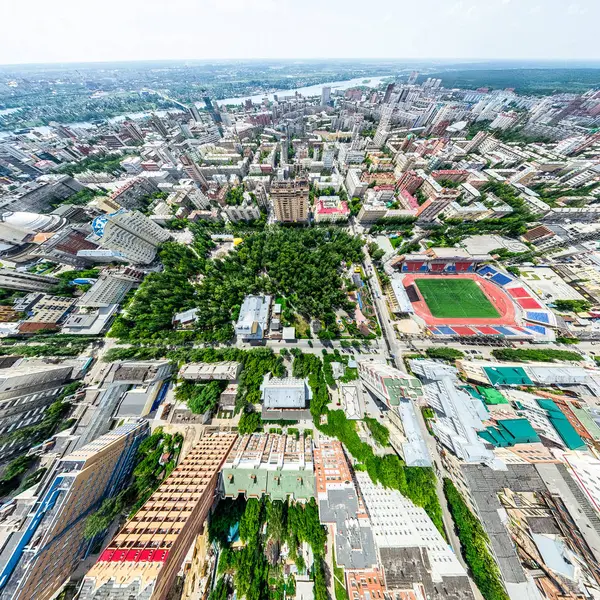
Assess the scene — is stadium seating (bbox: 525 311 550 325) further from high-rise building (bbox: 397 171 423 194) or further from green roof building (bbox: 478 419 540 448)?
high-rise building (bbox: 397 171 423 194)

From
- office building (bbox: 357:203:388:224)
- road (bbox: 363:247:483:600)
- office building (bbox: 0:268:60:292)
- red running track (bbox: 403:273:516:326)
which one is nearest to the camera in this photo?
road (bbox: 363:247:483:600)

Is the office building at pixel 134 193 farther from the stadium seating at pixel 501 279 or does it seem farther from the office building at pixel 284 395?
the stadium seating at pixel 501 279

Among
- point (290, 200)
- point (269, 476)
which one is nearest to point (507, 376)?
point (269, 476)

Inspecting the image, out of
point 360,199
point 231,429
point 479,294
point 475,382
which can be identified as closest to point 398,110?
point 360,199

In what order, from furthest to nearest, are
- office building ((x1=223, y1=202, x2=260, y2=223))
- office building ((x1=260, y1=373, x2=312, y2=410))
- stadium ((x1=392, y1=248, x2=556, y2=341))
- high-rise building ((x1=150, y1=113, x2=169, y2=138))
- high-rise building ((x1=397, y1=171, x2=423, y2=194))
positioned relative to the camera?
high-rise building ((x1=150, y1=113, x2=169, y2=138)) < high-rise building ((x1=397, y1=171, x2=423, y2=194)) < office building ((x1=223, y1=202, x2=260, y2=223)) < stadium ((x1=392, y1=248, x2=556, y2=341)) < office building ((x1=260, y1=373, x2=312, y2=410))

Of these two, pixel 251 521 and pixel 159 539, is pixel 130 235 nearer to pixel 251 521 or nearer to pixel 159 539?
pixel 159 539

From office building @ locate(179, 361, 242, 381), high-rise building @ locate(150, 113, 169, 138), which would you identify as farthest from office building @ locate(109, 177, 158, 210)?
office building @ locate(179, 361, 242, 381)

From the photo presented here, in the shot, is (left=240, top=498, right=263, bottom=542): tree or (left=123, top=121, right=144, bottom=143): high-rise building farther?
(left=123, top=121, right=144, bottom=143): high-rise building

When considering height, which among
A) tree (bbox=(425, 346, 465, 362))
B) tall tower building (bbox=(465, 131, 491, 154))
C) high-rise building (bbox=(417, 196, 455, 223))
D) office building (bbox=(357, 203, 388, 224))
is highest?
tall tower building (bbox=(465, 131, 491, 154))
